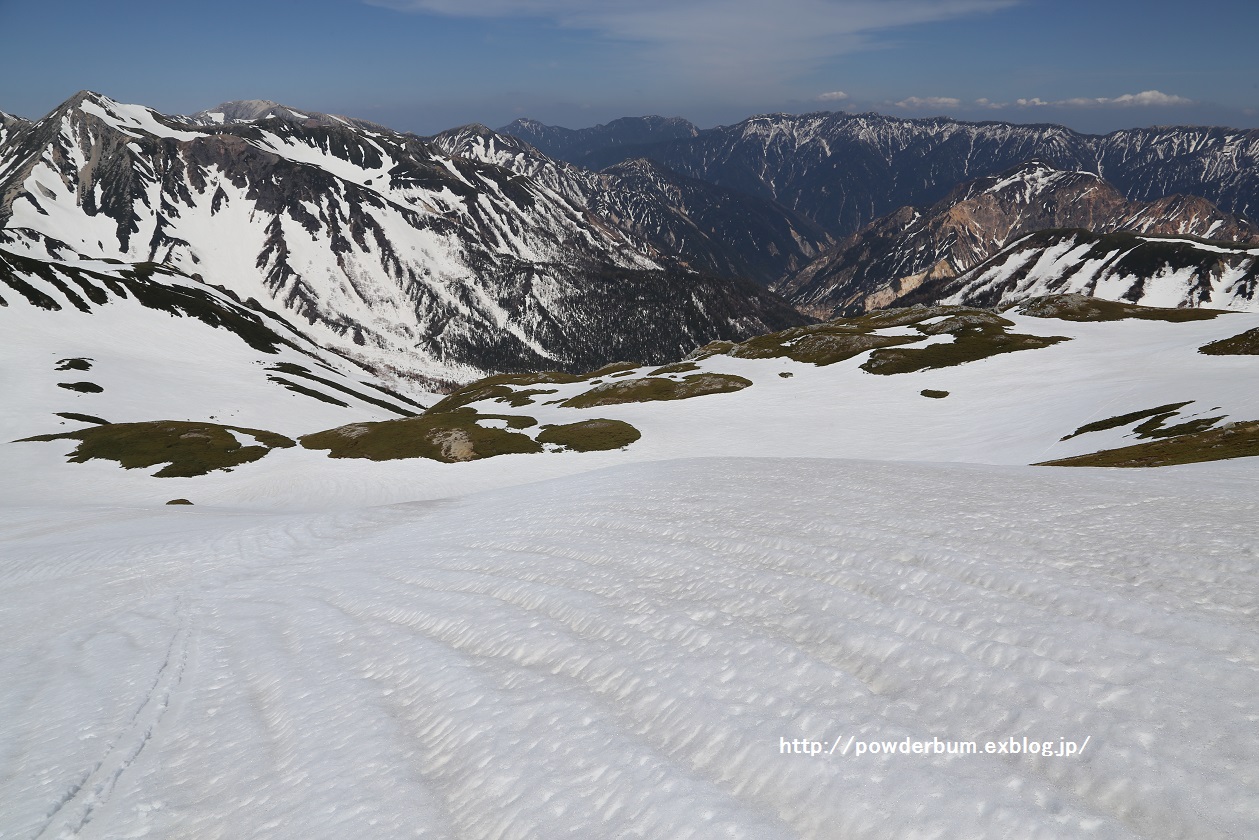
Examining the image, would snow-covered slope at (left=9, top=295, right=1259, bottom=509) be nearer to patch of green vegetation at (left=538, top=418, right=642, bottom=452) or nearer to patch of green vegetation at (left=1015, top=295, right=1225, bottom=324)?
patch of green vegetation at (left=538, top=418, right=642, bottom=452)

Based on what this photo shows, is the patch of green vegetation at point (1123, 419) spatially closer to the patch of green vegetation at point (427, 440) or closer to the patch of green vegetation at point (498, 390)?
the patch of green vegetation at point (427, 440)

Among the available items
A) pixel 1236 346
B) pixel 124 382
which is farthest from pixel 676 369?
pixel 124 382

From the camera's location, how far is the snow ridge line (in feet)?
36.5

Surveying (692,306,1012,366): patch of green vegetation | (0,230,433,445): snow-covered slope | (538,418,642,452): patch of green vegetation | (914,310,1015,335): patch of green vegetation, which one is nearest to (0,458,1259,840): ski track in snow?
(538,418,642,452): patch of green vegetation

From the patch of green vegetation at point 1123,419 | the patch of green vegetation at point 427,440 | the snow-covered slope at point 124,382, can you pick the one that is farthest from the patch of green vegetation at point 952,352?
the snow-covered slope at point 124,382

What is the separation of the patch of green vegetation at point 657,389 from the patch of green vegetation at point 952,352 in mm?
22750

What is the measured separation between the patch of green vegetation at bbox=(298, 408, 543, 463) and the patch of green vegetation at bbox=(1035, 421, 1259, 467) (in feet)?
177

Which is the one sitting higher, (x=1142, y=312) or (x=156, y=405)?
(x=156, y=405)

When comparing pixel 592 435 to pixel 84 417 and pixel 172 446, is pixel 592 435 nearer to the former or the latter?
pixel 172 446

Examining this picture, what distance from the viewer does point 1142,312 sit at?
143 metres

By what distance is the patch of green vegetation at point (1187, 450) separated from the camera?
114ft

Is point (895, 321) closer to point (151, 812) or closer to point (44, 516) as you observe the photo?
point (44, 516)

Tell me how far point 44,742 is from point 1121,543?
80.9 feet

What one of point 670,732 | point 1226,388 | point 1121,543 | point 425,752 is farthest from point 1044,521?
point 1226,388
